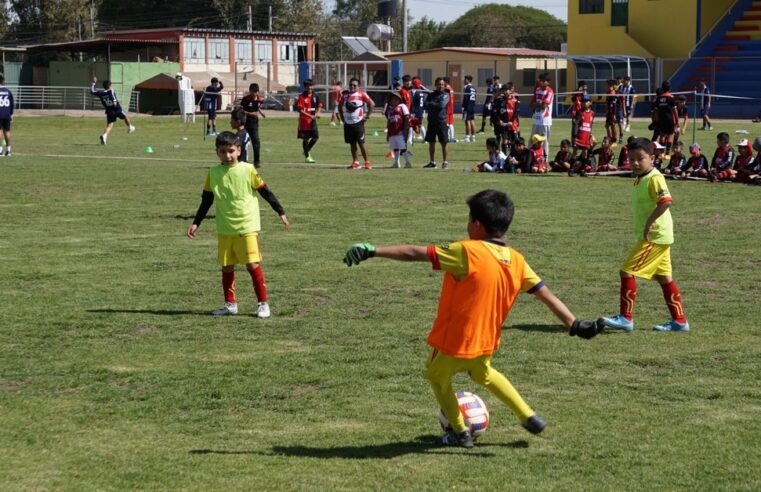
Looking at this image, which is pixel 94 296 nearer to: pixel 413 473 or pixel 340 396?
pixel 340 396

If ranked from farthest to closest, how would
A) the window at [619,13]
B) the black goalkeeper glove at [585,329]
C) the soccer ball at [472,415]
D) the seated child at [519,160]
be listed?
the window at [619,13] < the seated child at [519,160] < the soccer ball at [472,415] < the black goalkeeper glove at [585,329]

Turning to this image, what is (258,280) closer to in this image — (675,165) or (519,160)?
(675,165)

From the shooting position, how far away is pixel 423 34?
125 metres

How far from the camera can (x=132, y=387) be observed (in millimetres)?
8211

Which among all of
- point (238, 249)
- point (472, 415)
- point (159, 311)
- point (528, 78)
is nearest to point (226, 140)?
point (238, 249)

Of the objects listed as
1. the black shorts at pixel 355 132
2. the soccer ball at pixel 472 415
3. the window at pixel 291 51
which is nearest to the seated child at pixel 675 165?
the black shorts at pixel 355 132

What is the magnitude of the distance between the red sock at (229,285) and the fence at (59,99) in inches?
2212

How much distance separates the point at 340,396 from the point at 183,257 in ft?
21.8

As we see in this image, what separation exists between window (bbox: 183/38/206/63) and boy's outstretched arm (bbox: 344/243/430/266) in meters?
74.6

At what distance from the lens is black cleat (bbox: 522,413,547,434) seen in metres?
6.66

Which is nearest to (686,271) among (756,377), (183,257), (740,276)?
(740,276)

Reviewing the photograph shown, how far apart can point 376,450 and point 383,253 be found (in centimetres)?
133

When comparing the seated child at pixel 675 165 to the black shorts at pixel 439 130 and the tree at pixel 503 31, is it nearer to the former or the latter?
the black shorts at pixel 439 130

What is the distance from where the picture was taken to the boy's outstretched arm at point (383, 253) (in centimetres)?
600
